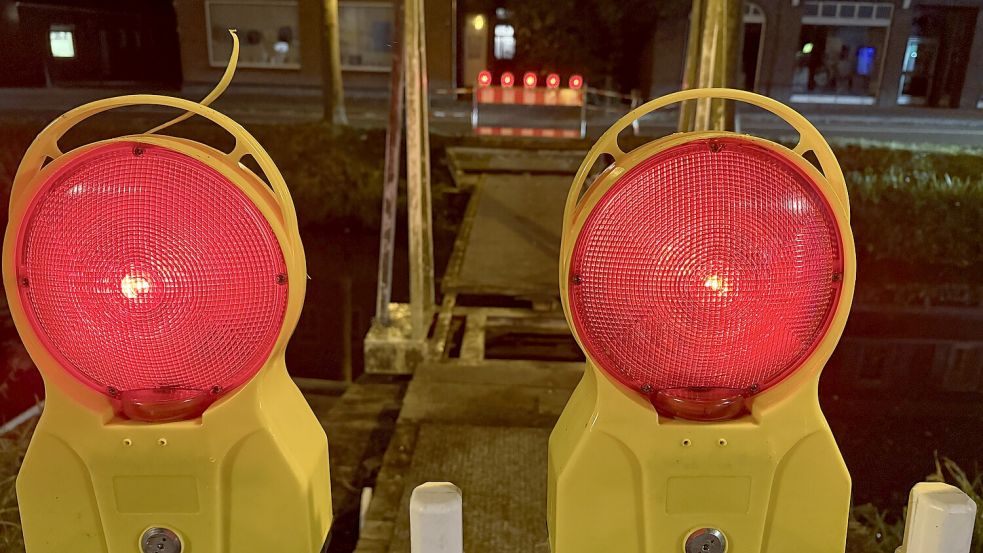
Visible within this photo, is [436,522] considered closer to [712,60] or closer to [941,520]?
[941,520]

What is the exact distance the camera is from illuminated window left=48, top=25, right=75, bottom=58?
22609 millimetres

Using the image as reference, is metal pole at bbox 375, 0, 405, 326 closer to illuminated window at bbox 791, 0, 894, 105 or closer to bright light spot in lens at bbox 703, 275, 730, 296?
bright light spot in lens at bbox 703, 275, 730, 296

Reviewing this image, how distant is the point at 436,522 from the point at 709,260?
2.36ft

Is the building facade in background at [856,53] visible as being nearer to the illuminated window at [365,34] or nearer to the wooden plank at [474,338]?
the illuminated window at [365,34]

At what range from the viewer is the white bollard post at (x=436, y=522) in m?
1.33

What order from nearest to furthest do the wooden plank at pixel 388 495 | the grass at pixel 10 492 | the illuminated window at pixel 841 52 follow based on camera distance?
the wooden plank at pixel 388 495
the grass at pixel 10 492
the illuminated window at pixel 841 52

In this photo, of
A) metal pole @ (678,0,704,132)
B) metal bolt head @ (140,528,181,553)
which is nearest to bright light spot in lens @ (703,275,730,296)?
metal bolt head @ (140,528,181,553)

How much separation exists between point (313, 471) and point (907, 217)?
28.1 feet

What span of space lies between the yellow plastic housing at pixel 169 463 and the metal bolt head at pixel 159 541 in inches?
0.5

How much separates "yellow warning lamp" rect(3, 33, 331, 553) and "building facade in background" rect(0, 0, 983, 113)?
17655mm

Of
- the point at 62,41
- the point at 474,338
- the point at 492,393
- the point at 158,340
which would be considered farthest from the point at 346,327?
the point at 62,41

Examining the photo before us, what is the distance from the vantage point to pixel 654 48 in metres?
19.9

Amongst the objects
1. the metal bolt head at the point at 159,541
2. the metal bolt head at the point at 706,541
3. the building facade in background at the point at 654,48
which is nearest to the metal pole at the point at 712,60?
the metal bolt head at the point at 706,541

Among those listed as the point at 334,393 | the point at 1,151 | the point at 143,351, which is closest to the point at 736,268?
the point at 143,351
